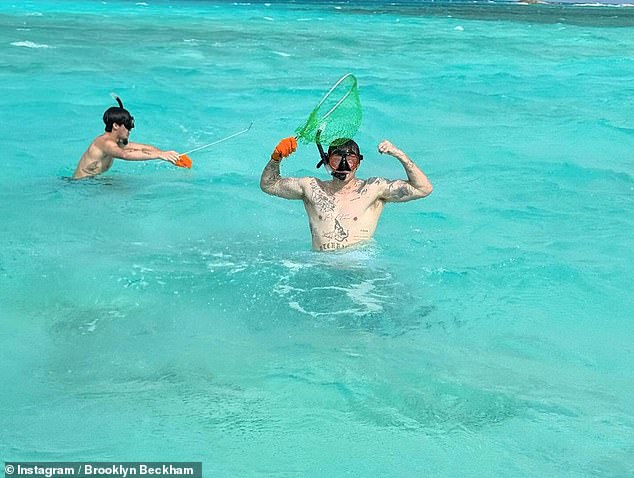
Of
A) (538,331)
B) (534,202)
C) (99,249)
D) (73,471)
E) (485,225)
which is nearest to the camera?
(73,471)

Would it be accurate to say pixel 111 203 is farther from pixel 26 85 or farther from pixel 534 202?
pixel 26 85

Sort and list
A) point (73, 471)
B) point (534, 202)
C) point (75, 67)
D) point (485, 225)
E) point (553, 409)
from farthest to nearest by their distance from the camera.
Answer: point (75, 67) < point (534, 202) < point (485, 225) < point (553, 409) < point (73, 471)

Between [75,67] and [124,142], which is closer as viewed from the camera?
[124,142]

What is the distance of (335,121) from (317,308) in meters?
1.26

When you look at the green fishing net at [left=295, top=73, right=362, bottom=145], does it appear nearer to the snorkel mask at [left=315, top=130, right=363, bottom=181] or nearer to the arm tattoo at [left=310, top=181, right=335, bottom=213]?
the snorkel mask at [left=315, top=130, right=363, bottom=181]

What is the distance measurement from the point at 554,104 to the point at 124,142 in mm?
9440

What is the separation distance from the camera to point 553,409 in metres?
4.85

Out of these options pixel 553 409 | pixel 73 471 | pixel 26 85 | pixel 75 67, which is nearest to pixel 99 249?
pixel 73 471

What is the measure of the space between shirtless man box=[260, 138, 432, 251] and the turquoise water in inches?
8.1

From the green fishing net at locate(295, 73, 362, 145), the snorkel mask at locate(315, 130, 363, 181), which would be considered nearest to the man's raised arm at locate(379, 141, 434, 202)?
the snorkel mask at locate(315, 130, 363, 181)

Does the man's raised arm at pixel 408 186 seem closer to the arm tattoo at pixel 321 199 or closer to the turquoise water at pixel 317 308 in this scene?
the arm tattoo at pixel 321 199

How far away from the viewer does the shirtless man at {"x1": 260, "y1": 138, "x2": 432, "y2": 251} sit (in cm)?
606

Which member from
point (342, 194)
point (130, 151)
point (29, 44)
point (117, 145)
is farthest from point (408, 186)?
point (29, 44)

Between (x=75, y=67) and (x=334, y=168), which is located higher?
(x=334, y=168)
